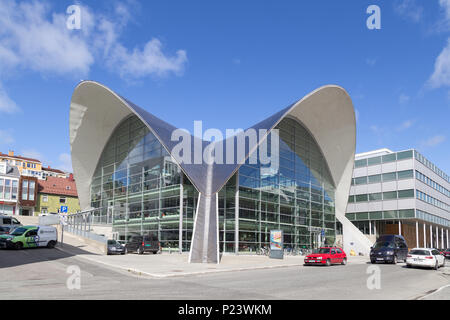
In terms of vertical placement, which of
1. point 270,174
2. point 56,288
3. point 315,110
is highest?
point 315,110

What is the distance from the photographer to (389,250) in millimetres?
27625

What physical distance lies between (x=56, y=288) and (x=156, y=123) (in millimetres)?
24442

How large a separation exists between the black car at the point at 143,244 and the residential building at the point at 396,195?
35979mm

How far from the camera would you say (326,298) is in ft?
34.5

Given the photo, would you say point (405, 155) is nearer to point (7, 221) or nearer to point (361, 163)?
point (361, 163)

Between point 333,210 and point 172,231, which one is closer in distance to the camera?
point 172,231

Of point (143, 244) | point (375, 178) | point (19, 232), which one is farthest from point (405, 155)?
point (19, 232)

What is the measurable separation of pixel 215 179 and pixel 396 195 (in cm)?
3431

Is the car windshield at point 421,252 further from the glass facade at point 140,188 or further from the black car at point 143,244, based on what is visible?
the black car at point 143,244

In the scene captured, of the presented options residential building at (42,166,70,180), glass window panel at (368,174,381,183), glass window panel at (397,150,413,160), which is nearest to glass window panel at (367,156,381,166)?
glass window panel at (368,174,381,183)

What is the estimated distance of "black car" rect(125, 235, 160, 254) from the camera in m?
30.8
